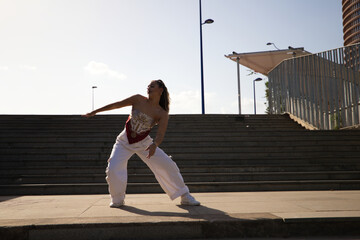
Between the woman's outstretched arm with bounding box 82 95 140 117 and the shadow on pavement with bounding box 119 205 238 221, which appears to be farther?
the woman's outstretched arm with bounding box 82 95 140 117

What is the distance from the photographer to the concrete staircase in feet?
25.2

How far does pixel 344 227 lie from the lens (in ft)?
12.4

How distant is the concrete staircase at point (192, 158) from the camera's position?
7688mm

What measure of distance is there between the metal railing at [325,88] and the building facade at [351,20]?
114 m

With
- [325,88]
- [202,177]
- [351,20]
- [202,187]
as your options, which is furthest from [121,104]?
[351,20]

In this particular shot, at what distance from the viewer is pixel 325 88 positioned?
15.3m

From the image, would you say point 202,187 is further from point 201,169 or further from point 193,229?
point 193,229

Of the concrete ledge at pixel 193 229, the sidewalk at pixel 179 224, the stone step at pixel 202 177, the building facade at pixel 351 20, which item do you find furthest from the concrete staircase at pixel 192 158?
the building facade at pixel 351 20

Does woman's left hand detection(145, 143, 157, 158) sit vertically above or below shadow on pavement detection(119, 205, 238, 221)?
above

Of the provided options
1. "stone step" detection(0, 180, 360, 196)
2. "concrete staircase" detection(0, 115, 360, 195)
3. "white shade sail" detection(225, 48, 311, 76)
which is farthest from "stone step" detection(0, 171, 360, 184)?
"white shade sail" detection(225, 48, 311, 76)

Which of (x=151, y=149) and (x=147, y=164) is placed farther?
(x=147, y=164)

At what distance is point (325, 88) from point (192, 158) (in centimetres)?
829

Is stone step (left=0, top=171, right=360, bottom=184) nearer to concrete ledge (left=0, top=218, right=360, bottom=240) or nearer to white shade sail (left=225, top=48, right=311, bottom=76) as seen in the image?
concrete ledge (left=0, top=218, right=360, bottom=240)

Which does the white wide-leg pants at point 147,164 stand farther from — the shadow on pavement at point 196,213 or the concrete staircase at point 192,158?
the concrete staircase at point 192,158
